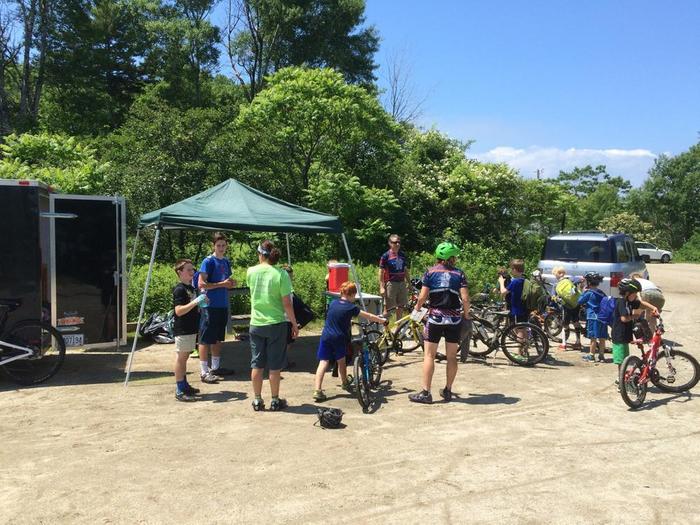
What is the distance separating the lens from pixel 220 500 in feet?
12.9

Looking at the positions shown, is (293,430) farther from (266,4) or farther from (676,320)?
(266,4)

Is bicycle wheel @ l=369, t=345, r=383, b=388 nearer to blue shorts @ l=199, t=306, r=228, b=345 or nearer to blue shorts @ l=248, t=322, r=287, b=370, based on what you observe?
blue shorts @ l=248, t=322, r=287, b=370

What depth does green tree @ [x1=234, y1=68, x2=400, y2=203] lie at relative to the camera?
1702cm

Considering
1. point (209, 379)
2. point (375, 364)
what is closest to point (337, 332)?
point (375, 364)

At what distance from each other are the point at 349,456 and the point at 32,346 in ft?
14.5

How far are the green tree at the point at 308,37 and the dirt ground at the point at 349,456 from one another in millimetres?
29945

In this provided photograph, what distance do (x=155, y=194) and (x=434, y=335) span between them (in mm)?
10125

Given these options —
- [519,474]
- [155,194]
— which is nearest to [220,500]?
[519,474]

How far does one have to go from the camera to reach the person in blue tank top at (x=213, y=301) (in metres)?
7.05

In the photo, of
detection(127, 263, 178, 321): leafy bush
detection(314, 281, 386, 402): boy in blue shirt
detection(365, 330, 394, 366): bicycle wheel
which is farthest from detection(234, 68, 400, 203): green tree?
detection(314, 281, 386, 402): boy in blue shirt

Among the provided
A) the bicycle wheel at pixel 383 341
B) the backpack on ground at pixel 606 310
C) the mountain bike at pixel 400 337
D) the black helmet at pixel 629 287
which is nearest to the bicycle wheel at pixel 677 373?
the black helmet at pixel 629 287

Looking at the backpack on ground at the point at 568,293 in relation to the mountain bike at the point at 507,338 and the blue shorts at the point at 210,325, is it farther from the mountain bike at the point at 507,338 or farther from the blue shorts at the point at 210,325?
the blue shorts at the point at 210,325

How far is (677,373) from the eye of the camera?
6539 millimetres

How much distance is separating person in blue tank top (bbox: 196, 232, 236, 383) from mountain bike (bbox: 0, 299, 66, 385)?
1773 mm
